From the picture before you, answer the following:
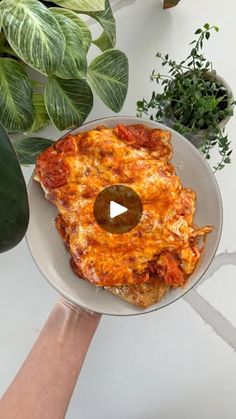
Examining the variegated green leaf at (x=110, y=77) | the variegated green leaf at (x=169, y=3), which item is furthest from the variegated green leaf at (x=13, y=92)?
the variegated green leaf at (x=169, y=3)

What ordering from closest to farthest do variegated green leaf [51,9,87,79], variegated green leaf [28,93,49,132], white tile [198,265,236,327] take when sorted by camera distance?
variegated green leaf [51,9,87,79] < variegated green leaf [28,93,49,132] < white tile [198,265,236,327]

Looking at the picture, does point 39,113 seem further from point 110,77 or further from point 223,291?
point 223,291

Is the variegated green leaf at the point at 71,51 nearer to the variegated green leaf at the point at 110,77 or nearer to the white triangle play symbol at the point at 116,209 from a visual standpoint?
the variegated green leaf at the point at 110,77

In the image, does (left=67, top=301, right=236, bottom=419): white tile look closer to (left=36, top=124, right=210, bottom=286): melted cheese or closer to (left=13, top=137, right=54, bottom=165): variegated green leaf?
(left=36, top=124, right=210, bottom=286): melted cheese

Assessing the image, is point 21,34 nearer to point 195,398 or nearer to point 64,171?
point 64,171

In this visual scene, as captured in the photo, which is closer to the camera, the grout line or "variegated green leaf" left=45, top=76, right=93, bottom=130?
"variegated green leaf" left=45, top=76, right=93, bottom=130

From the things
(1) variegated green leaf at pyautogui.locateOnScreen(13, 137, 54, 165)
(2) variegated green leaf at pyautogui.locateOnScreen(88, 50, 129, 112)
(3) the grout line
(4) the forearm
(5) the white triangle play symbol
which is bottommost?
(4) the forearm

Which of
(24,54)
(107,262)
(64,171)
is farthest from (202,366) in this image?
(24,54)

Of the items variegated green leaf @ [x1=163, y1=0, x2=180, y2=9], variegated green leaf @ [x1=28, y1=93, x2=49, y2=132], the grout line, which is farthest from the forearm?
variegated green leaf @ [x1=163, y1=0, x2=180, y2=9]
